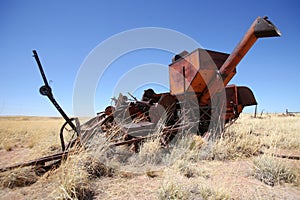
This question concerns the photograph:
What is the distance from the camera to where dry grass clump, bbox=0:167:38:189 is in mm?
2498

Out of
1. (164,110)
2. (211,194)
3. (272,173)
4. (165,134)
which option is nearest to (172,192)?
(211,194)

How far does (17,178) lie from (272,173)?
400cm

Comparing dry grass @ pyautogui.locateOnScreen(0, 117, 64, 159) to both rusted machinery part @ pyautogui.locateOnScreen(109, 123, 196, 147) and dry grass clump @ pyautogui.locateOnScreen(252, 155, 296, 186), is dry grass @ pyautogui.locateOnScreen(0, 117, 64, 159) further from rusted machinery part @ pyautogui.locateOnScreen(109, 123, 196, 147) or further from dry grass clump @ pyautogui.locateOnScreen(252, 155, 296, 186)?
dry grass clump @ pyautogui.locateOnScreen(252, 155, 296, 186)

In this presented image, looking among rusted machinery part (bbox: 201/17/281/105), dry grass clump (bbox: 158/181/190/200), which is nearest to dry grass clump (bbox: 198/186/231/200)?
dry grass clump (bbox: 158/181/190/200)

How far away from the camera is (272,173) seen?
2.52 m

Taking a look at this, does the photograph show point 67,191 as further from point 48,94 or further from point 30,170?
point 48,94

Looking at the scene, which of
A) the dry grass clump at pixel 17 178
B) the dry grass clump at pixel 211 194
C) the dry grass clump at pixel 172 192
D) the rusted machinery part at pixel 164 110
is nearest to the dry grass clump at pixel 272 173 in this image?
the dry grass clump at pixel 211 194

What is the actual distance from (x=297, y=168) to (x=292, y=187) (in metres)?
0.84

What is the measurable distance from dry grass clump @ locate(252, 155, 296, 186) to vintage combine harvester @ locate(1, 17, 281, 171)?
1549 millimetres

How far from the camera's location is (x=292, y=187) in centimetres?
225

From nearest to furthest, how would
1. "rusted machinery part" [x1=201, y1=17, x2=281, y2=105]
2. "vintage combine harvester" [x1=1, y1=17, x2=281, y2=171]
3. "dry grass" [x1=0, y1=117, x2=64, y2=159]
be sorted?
"rusted machinery part" [x1=201, y1=17, x2=281, y2=105] → "vintage combine harvester" [x1=1, y1=17, x2=281, y2=171] → "dry grass" [x1=0, y1=117, x2=64, y2=159]

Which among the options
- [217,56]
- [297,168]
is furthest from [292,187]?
[217,56]

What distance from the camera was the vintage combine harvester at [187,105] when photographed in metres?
3.83

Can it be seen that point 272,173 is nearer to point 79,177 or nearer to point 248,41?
point 248,41
